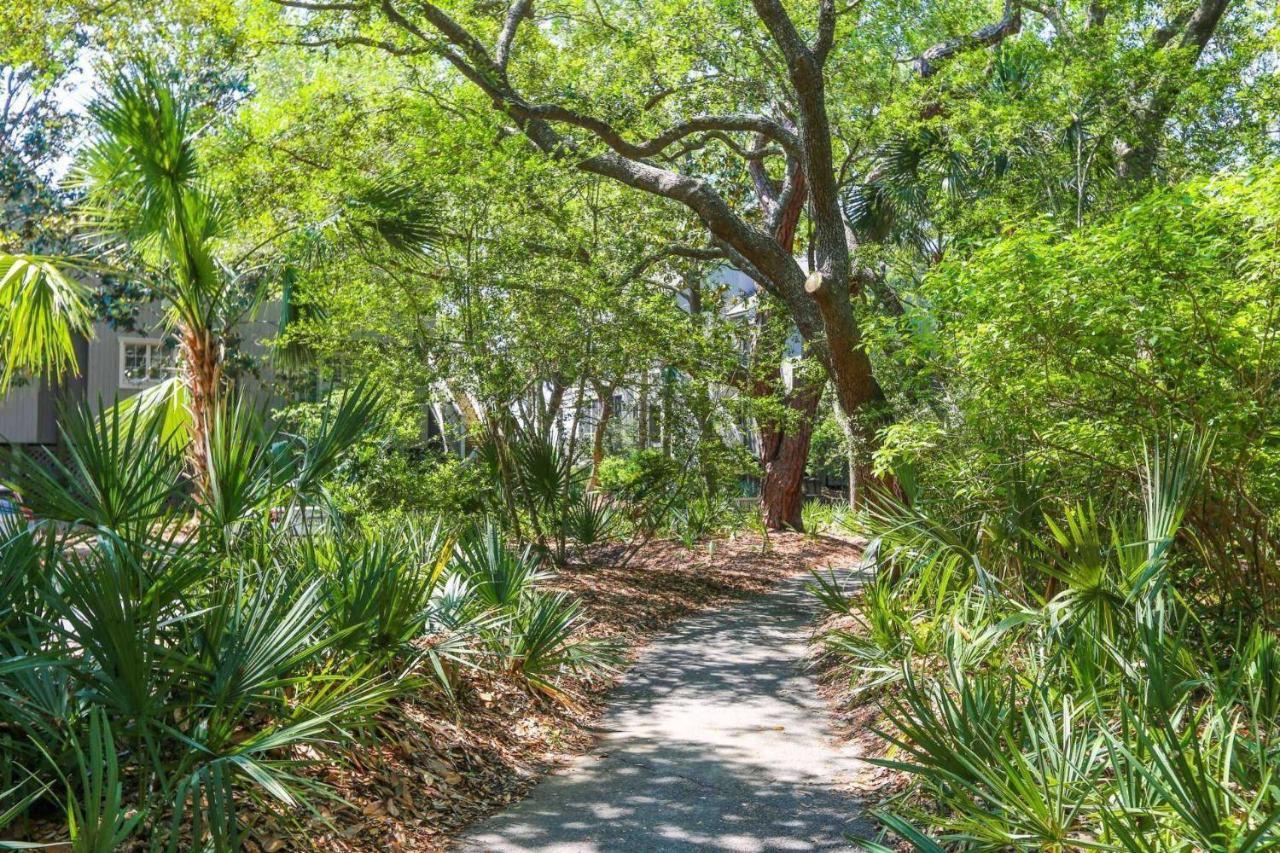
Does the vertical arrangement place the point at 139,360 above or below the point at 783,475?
above

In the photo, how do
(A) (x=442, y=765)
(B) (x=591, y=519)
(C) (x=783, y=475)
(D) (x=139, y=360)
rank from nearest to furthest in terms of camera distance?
(A) (x=442, y=765) < (B) (x=591, y=519) < (C) (x=783, y=475) < (D) (x=139, y=360)

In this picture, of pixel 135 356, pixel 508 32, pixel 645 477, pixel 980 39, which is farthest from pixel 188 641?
pixel 135 356

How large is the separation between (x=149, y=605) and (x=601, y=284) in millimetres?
7027

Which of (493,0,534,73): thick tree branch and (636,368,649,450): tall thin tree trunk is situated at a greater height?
(493,0,534,73): thick tree branch

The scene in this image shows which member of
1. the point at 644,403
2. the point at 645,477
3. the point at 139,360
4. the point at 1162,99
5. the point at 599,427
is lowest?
the point at 645,477

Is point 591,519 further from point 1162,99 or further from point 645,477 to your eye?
point 1162,99

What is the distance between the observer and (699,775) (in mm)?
6008

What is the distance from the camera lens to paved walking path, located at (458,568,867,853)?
503cm

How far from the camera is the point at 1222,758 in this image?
4.01 metres

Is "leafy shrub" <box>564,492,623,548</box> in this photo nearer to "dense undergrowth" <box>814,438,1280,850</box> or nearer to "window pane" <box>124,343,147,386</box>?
"dense undergrowth" <box>814,438,1280,850</box>

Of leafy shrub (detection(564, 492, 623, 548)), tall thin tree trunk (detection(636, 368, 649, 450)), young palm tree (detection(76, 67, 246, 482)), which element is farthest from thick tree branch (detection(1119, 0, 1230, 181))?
young palm tree (detection(76, 67, 246, 482))

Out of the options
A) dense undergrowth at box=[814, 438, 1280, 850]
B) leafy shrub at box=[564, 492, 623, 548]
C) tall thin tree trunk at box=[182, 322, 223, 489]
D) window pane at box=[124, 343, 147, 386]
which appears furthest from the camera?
A: window pane at box=[124, 343, 147, 386]

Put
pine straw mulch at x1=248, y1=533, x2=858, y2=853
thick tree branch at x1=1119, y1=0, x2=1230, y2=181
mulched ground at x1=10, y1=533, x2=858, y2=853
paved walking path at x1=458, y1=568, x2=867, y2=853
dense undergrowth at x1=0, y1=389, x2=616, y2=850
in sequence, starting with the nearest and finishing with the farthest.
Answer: dense undergrowth at x1=0, y1=389, x2=616, y2=850, mulched ground at x1=10, y1=533, x2=858, y2=853, pine straw mulch at x1=248, y1=533, x2=858, y2=853, paved walking path at x1=458, y1=568, x2=867, y2=853, thick tree branch at x1=1119, y1=0, x2=1230, y2=181

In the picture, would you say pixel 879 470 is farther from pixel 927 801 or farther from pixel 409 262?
pixel 409 262
